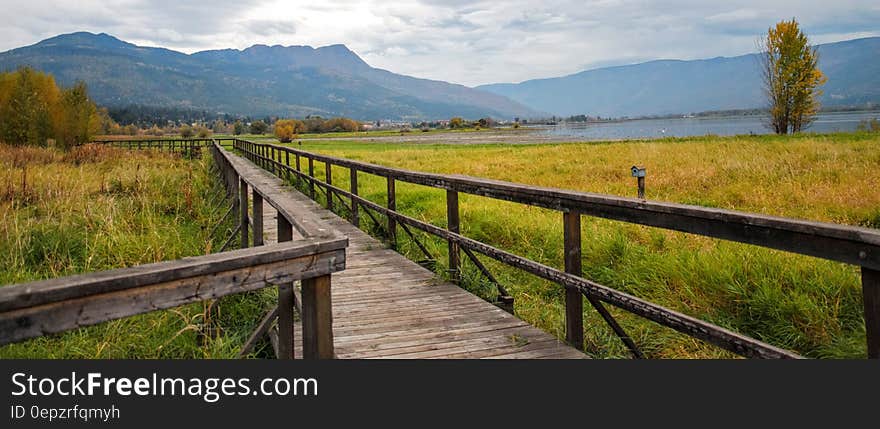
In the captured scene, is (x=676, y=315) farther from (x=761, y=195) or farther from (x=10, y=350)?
(x=761, y=195)

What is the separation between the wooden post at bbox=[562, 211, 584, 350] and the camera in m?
3.97

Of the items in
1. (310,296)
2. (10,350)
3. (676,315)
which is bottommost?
(10,350)

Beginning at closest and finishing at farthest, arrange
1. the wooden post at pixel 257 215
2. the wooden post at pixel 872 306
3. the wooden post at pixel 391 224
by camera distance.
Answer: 1. the wooden post at pixel 872 306
2. the wooden post at pixel 257 215
3. the wooden post at pixel 391 224

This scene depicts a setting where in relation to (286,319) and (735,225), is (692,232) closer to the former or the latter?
(735,225)

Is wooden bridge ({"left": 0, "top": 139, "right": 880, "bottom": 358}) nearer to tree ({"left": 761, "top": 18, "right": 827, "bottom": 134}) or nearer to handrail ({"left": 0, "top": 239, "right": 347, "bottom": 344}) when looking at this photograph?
handrail ({"left": 0, "top": 239, "right": 347, "bottom": 344})

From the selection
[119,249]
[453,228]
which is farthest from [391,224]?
[119,249]

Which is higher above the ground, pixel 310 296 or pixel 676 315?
pixel 310 296

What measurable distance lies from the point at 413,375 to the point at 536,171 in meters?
16.9

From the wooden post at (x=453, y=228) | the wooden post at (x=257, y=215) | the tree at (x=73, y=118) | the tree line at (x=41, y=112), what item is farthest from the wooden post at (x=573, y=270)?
the tree at (x=73, y=118)

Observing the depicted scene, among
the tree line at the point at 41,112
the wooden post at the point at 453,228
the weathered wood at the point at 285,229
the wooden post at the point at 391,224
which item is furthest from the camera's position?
the tree line at the point at 41,112

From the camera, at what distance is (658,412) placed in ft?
8.62

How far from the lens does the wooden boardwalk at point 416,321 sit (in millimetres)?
3965

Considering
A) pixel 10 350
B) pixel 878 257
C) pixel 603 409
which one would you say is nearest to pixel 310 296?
pixel 603 409

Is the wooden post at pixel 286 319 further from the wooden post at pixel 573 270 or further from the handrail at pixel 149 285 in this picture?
the wooden post at pixel 573 270
